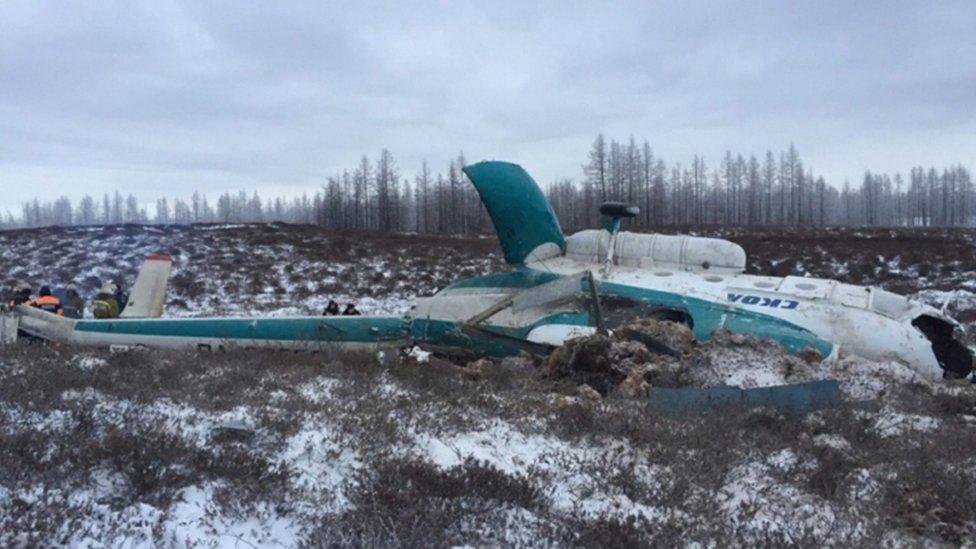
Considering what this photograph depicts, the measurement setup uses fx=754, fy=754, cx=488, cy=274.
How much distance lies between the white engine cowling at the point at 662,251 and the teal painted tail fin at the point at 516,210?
0.45 meters

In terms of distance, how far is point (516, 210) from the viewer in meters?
10.8

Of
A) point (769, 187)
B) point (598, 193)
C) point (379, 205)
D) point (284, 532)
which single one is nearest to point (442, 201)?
point (379, 205)

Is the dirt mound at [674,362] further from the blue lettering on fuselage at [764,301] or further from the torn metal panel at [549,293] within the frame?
the torn metal panel at [549,293]

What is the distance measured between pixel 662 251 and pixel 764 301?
166 centimetres

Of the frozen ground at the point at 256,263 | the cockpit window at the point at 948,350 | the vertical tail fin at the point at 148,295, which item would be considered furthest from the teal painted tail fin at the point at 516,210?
the frozen ground at the point at 256,263

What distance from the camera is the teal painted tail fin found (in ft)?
34.6

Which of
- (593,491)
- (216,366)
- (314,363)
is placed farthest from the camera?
(314,363)

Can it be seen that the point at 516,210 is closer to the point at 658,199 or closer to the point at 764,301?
the point at 764,301

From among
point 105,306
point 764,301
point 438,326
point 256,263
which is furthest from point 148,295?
point 256,263

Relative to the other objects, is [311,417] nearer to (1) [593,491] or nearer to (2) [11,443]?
(2) [11,443]

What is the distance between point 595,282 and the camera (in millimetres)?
10141

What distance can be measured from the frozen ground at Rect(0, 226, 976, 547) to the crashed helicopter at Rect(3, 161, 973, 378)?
30.6 inches

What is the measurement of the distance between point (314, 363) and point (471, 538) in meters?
5.36

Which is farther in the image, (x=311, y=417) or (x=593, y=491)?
(x=311, y=417)
